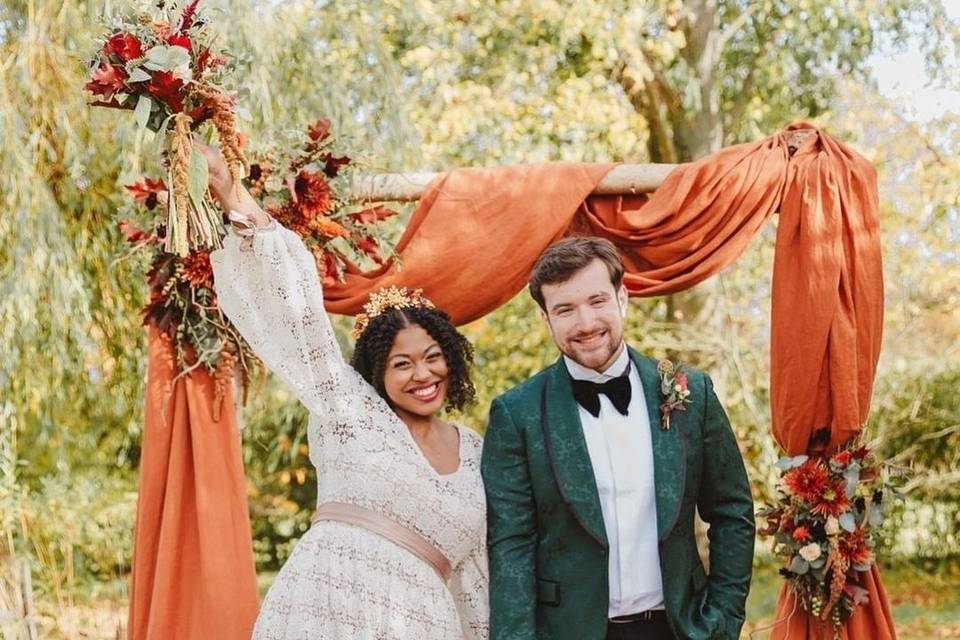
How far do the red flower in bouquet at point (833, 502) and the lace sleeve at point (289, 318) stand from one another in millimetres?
1372

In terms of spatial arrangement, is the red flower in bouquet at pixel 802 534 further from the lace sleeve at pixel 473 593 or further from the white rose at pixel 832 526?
the lace sleeve at pixel 473 593

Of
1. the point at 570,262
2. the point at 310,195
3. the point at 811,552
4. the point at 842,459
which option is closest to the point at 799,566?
the point at 811,552

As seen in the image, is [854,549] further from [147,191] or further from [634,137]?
[634,137]

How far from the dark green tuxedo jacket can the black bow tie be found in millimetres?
35

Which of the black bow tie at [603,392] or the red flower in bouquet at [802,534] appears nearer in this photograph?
the black bow tie at [603,392]

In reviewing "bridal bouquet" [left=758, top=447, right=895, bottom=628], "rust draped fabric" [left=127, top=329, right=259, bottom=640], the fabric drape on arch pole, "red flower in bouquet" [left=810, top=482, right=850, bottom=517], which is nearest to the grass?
"rust draped fabric" [left=127, top=329, right=259, bottom=640]

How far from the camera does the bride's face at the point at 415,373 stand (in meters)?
3.23

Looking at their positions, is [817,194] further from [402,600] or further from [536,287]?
[402,600]

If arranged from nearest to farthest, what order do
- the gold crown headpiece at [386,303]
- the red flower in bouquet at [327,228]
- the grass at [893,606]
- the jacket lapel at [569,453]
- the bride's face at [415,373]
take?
the jacket lapel at [569,453] < the bride's face at [415,373] < the gold crown headpiece at [386,303] < the red flower in bouquet at [327,228] < the grass at [893,606]

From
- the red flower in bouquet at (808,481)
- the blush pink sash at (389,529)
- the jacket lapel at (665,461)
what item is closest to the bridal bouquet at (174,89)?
the blush pink sash at (389,529)

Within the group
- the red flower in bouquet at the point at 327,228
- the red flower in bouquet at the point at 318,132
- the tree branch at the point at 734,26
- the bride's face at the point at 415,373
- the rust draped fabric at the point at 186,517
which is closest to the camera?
the bride's face at the point at 415,373

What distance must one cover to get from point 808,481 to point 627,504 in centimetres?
105

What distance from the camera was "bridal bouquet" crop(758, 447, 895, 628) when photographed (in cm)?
365

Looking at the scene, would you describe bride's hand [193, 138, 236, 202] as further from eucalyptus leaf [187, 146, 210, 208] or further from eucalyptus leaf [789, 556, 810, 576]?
eucalyptus leaf [789, 556, 810, 576]
